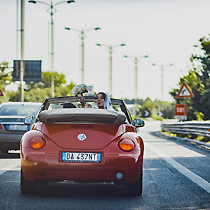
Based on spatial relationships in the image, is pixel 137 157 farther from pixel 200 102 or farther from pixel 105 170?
pixel 200 102

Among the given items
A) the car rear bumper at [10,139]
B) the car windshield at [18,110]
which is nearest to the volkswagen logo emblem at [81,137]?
the car rear bumper at [10,139]

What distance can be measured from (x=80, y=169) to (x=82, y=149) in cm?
27

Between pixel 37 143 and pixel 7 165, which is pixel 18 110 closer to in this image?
pixel 7 165

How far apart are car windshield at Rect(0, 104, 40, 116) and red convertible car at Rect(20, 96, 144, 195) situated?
7882mm

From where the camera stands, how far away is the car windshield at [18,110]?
52.4ft

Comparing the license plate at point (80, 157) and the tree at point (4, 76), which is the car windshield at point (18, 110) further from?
the tree at point (4, 76)

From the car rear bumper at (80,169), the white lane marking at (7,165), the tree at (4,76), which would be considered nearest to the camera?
the car rear bumper at (80,169)

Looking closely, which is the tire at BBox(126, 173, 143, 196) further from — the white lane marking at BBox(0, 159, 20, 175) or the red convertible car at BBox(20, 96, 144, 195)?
the white lane marking at BBox(0, 159, 20, 175)

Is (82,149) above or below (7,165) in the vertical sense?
above

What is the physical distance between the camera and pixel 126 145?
803cm

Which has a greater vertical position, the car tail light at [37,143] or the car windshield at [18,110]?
the car windshield at [18,110]

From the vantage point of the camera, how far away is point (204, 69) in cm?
4597

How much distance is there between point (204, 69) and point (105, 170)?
39.0 meters

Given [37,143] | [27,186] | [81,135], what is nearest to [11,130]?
[27,186]
